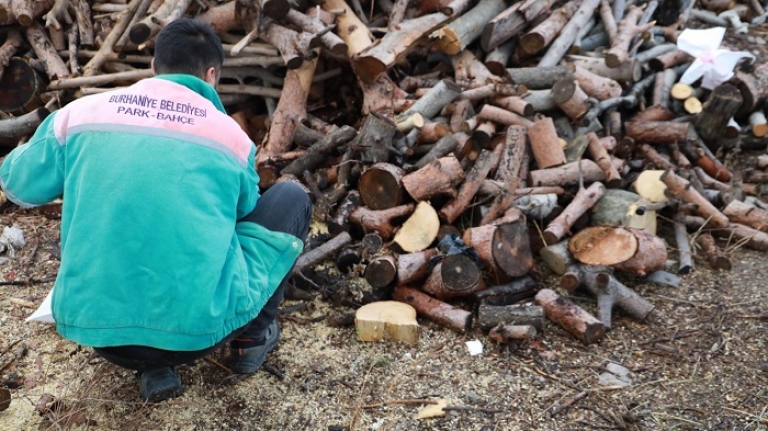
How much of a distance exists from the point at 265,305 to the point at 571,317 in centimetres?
186

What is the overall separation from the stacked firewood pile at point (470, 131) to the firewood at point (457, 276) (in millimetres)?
14

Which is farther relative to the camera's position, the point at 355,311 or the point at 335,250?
the point at 335,250

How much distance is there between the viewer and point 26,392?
3.08 meters

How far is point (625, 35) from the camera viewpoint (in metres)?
6.02

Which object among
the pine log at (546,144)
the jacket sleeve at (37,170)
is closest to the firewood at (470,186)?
the pine log at (546,144)

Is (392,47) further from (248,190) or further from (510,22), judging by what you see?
(248,190)

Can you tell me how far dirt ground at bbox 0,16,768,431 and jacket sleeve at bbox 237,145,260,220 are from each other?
102 centimetres

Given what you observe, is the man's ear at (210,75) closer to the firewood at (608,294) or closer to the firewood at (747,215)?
the firewood at (608,294)

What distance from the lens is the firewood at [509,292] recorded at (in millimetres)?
3795

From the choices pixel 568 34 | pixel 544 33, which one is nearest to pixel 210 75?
pixel 544 33

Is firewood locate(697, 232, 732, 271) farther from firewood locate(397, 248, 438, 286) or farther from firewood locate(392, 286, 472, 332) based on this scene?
firewood locate(397, 248, 438, 286)

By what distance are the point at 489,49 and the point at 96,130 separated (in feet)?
14.0

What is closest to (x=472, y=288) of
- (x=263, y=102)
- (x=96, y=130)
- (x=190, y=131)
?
(x=190, y=131)

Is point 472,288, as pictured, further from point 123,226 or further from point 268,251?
point 123,226
